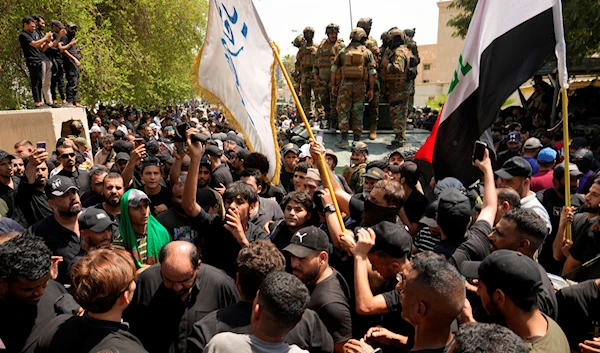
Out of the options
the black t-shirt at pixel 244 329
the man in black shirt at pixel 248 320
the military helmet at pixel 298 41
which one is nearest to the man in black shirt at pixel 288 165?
the man in black shirt at pixel 248 320

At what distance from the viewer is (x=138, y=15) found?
20.8 m

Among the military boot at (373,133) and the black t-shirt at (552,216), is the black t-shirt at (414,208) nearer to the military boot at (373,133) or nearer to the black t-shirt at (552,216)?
the black t-shirt at (552,216)

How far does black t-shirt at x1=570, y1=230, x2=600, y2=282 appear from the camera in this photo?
10.2ft

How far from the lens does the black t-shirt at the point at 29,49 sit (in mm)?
9688

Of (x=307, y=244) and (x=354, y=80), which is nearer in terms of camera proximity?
(x=307, y=244)

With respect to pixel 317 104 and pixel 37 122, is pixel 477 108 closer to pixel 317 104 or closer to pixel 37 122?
pixel 37 122

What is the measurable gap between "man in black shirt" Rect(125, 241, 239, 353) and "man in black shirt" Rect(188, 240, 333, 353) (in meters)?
0.31

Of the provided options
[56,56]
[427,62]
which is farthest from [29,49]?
[427,62]

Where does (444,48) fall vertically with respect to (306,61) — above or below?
above

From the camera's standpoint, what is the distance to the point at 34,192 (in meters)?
4.92

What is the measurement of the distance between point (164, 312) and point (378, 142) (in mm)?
8120

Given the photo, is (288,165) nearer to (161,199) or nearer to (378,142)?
(161,199)

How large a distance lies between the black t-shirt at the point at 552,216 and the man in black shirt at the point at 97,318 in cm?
382

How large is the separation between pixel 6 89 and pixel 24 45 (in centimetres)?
533
